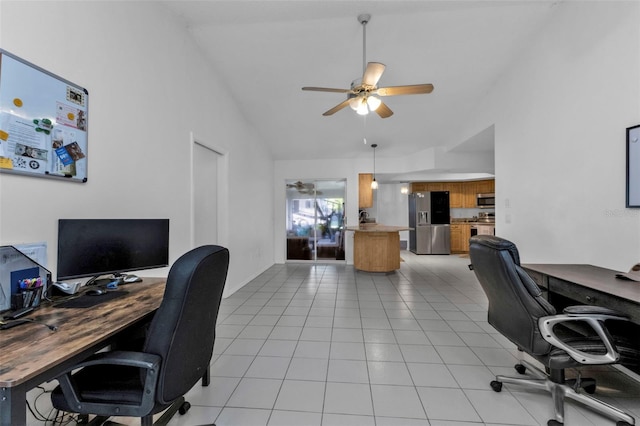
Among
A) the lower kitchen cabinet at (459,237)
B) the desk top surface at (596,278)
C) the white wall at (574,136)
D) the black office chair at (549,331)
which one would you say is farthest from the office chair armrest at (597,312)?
the lower kitchen cabinet at (459,237)

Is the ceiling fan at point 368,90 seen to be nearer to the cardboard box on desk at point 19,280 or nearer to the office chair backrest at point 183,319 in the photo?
the office chair backrest at point 183,319

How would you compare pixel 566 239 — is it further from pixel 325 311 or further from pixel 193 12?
pixel 193 12

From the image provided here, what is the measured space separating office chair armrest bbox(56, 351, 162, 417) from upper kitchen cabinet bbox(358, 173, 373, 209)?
5832mm

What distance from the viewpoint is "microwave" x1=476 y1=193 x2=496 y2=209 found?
802cm

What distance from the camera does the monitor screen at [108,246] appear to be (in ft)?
5.04

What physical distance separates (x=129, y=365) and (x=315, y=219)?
5.71 m

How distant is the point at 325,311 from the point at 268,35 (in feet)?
11.3

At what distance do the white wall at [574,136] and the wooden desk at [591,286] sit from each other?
32 centimetres

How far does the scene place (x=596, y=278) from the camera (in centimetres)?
188

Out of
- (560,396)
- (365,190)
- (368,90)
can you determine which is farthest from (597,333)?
(365,190)

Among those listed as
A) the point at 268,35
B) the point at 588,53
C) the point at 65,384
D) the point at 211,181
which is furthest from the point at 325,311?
the point at 588,53

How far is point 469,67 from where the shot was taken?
3604mm

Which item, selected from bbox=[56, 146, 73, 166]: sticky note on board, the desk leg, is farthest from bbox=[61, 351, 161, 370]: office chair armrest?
bbox=[56, 146, 73, 166]: sticky note on board

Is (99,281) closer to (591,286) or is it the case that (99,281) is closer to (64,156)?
(64,156)
